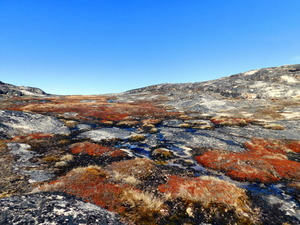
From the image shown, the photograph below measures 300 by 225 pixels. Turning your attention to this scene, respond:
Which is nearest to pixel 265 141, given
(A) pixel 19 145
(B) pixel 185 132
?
(B) pixel 185 132

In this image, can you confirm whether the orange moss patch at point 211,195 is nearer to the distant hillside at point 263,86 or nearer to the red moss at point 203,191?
the red moss at point 203,191

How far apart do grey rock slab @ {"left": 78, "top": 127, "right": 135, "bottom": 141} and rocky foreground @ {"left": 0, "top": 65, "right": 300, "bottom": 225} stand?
0.18m

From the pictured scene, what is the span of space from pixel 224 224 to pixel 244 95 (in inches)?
3235

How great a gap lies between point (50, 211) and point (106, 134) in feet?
83.2

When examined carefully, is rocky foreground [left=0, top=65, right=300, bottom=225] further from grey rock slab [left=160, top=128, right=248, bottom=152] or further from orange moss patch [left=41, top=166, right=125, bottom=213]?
grey rock slab [left=160, top=128, right=248, bottom=152]

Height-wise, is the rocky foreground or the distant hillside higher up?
the distant hillside

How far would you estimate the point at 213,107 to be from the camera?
61281mm

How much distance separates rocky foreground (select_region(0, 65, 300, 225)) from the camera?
1016 cm

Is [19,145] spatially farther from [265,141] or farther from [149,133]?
[265,141]

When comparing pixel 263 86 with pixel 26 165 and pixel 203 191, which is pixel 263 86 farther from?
pixel 26 165

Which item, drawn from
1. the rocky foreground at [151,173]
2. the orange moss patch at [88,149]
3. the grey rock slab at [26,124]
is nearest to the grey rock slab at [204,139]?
the rocky foreground at [151,173]

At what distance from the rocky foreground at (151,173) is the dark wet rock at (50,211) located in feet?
0.13

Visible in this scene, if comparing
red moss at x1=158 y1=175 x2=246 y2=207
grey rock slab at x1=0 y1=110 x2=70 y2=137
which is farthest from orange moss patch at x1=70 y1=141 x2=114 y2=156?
red moss at x1=158 y1=175 x2=246 y2=207

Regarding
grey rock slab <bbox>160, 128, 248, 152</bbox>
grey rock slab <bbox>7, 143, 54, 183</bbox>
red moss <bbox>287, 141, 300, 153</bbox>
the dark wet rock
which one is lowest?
red moss <bbox>287, 141, 300, 153</bbox>
